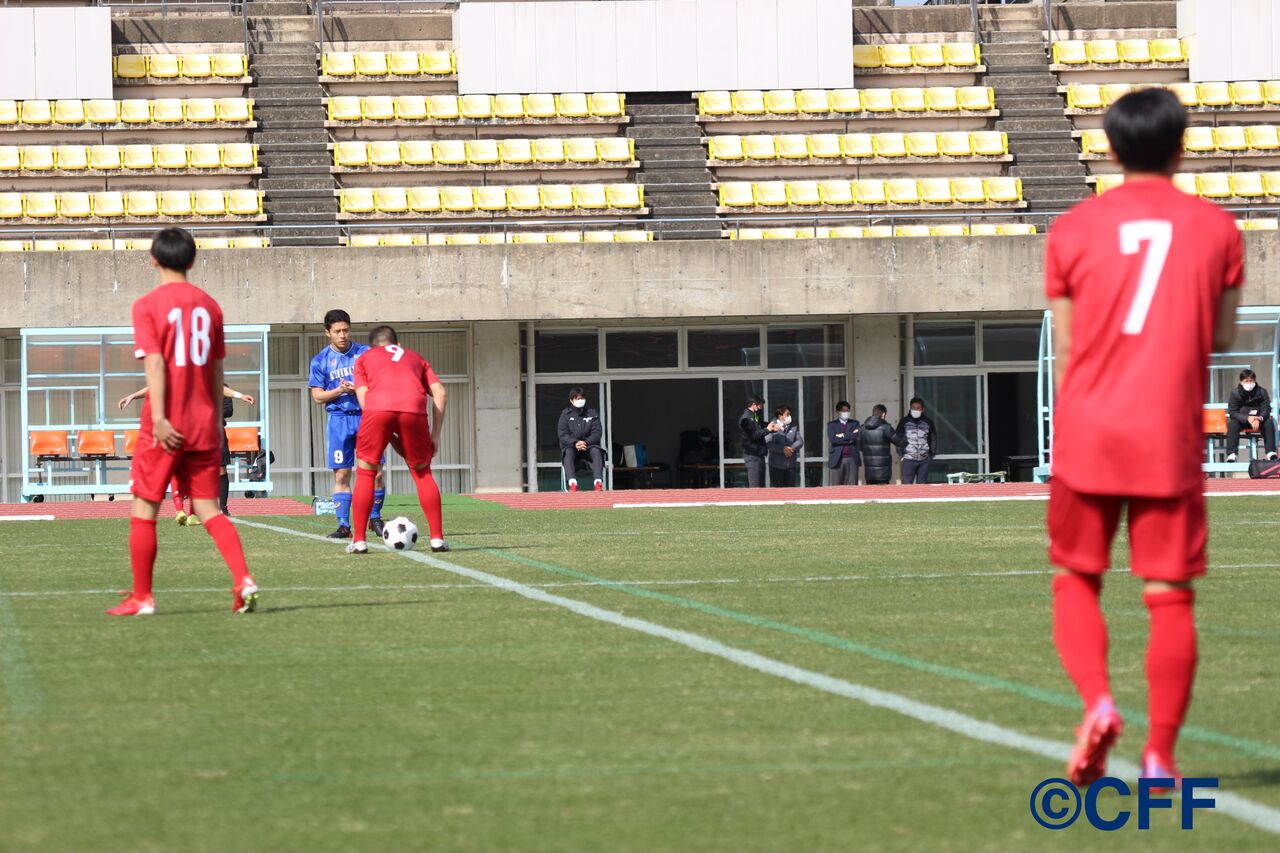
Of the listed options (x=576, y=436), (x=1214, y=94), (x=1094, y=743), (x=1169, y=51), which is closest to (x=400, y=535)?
(x=1094, y=743)

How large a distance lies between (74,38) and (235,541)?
2824 cm

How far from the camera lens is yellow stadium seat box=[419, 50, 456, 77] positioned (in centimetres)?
3625

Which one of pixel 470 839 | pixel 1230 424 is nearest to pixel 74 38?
pixel 1230 424

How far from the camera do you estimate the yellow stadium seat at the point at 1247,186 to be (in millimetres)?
35281

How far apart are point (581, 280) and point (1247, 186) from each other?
1350 cm

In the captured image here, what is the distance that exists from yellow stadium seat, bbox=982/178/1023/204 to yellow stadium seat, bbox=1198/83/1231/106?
491 cm

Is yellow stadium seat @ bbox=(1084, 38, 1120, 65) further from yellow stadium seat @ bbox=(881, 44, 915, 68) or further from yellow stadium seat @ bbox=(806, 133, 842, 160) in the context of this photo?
yellow stadium seat @ bbox=(806, 133, 842, 160)

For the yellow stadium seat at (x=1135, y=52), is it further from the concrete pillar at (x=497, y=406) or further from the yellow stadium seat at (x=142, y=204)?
the yellow stadium seat at (x=142, y=204)

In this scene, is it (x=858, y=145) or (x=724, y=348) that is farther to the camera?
(x=858, y=145)

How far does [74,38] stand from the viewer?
34.9 m

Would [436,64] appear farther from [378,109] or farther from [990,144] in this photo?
[990,144]

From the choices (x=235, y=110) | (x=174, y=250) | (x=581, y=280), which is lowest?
(x=174, y=250)

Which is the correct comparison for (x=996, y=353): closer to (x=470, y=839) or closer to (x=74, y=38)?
(x=74, y=38)

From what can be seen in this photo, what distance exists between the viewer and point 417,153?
3456cm
